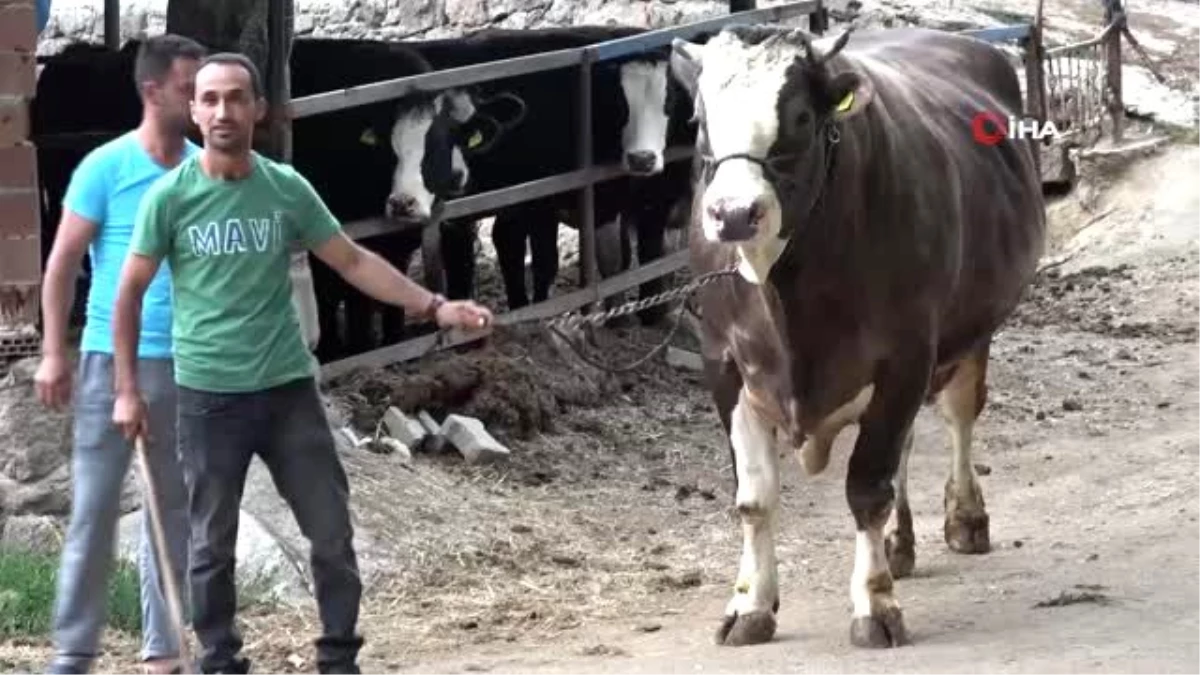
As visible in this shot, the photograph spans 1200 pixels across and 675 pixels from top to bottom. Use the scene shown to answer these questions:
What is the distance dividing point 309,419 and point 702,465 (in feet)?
15.4

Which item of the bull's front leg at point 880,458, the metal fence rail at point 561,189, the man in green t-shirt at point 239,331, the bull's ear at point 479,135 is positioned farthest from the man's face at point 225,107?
the bull's ear at point 479,135

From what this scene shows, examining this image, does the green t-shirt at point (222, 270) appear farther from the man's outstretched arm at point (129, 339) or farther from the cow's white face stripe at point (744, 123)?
the cow's white face stripe at point (744, 123)

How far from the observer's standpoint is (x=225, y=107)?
5.63 meters

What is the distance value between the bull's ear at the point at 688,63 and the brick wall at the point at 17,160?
85.9 inches

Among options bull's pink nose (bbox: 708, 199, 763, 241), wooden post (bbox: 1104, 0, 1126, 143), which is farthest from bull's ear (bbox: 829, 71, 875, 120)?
wooden post (bbox: 1104, 0, 1126, 143)

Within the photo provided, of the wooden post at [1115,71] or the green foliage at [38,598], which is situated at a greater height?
the wooden post at [1115,71]

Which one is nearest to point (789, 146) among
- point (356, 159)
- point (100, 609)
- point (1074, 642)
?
point (1074, 642)

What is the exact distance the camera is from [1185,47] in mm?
18516

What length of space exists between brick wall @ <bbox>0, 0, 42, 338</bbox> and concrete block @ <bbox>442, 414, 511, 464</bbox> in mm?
2436

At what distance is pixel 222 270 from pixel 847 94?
1968mm

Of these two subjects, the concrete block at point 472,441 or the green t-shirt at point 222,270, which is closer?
the green t-shirt at point 222,270

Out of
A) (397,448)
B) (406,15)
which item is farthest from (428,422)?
(406,15)

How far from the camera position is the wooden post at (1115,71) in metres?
15.3

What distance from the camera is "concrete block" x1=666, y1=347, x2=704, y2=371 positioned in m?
12.1
